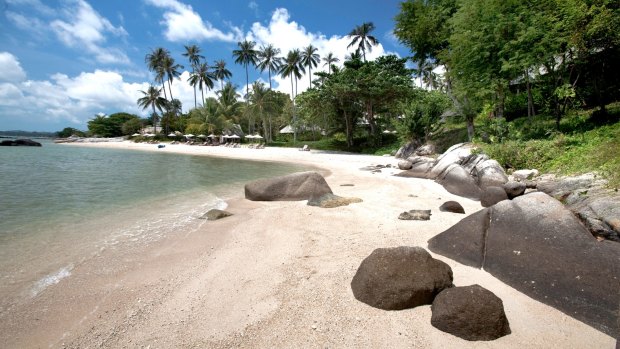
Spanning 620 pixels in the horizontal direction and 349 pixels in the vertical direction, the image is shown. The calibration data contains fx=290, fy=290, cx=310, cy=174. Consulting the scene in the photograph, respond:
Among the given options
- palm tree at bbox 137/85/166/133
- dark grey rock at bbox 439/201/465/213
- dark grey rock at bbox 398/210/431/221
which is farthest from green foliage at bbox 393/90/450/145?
palm tree at bbox 137/85/166/133

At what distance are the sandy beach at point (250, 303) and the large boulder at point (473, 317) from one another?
10 cm

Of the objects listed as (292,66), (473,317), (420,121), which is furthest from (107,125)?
(473,317)

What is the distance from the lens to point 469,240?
518 centimetres

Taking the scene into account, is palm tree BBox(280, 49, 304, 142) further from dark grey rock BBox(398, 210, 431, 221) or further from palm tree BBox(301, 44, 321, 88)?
dark grey rock BBox(398, 210, 431, 221)

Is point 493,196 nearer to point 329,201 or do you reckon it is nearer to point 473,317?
point 329,201

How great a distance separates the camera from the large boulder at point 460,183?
1085 centimetres

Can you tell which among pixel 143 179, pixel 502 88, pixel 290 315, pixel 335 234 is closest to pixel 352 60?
pixel 502 88

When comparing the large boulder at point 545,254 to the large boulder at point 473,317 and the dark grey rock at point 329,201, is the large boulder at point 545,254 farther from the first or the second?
the dark grey rock at point 329,201

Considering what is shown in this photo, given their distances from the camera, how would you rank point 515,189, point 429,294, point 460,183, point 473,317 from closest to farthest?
point 473,317
point 429,294
point 515,189
point 460,183

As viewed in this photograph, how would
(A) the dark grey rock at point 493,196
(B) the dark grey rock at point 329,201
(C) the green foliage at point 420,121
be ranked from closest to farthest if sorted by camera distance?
(A) the dark grey rock at point 493,196 < (B) the dark grey rock at point 329,201 < (C) the green foliage at point 420,121

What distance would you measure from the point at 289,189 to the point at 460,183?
22.6 ft

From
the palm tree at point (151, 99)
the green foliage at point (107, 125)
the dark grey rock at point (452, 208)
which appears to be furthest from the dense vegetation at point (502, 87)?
the green foliage at point (107, 125)

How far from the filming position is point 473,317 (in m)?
3.30

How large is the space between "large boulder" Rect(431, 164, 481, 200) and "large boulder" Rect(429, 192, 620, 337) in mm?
5779
